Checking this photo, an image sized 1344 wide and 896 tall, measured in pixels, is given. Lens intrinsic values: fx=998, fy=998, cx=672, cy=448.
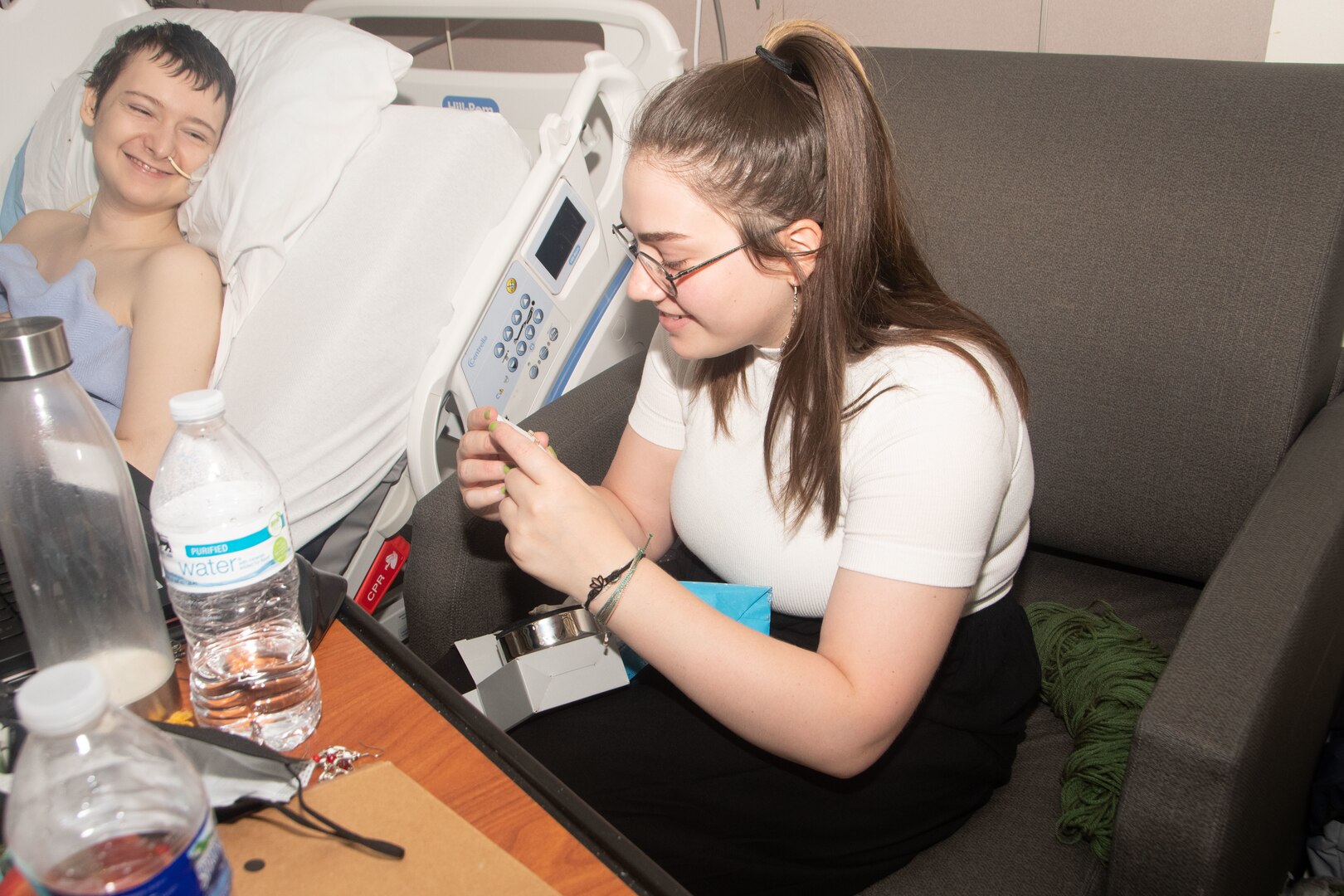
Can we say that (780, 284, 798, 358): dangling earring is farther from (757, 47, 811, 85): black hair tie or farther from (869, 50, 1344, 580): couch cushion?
(869, 50, 1344, 580): couch cushion

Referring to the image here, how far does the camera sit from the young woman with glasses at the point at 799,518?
3.49ft

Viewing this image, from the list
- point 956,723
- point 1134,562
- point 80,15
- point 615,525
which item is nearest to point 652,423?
point 615,525

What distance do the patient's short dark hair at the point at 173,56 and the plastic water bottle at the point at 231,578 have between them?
4.40 ft

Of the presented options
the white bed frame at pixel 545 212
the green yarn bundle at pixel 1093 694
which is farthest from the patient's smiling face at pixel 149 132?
the green yarn bundle at pixel 1093 694

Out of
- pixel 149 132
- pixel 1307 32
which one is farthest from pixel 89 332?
pixel 1307 32

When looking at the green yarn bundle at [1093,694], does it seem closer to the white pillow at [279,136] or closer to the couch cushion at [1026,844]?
the couch cushion at [1026,844]

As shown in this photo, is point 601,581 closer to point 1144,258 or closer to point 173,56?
point 1144,258

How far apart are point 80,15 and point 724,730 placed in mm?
2442

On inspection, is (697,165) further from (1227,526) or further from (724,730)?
(1227,526)

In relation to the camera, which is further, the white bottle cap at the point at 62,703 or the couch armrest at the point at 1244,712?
the couch armrest at the point at 1244,712

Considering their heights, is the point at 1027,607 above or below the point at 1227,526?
below

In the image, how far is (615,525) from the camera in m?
1.09

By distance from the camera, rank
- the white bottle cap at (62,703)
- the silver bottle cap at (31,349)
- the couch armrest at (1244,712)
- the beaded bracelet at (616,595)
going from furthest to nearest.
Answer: the beaded bracelet at (616,595)
the couch armrest at (1244,712)
the silver bottle cap at (31,349)
the white bottle cap at (62,703)

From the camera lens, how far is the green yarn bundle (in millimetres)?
1213
